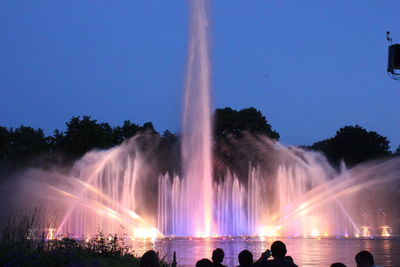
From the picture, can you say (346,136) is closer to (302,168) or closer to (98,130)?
(302,168)

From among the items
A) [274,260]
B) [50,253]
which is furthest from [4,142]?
[274,260]

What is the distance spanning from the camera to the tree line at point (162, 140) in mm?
62647

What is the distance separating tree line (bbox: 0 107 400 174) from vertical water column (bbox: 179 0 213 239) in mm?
20609

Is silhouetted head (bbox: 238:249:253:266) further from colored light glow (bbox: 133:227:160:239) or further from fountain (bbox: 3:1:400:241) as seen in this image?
colored light glow (bbox: 133:227:160:239)

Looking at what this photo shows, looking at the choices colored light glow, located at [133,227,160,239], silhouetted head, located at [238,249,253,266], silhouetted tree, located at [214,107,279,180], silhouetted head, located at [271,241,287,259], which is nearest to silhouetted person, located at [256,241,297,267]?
silhouetted head, located at [271,241,287,259]

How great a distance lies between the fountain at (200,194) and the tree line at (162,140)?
19.1 ft

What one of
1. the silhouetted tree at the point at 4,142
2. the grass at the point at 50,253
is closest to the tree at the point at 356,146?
the silhouetted tree at the point at 4,142

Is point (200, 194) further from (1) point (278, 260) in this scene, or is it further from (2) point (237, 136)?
(1) point (278, 260)

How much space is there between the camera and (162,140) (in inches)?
2608

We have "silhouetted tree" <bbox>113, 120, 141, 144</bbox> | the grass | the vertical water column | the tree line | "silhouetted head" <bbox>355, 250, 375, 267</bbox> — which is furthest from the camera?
"silhouetted tree" <bbox>113, 120, 141, 144</bbox>

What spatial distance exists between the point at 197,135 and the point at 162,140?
85.2ft

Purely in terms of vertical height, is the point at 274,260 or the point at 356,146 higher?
the point at 356,146

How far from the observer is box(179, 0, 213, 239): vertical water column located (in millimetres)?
39344

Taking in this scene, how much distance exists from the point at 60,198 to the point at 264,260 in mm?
40971
